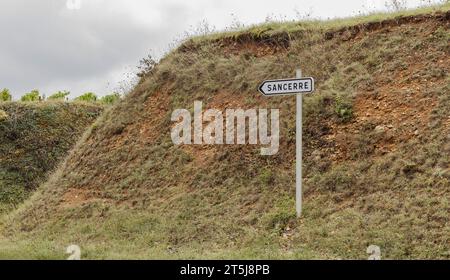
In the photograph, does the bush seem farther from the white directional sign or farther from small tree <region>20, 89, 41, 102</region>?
the white directional sign

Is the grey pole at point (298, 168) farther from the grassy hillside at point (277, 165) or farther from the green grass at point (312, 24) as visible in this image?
the green grass at point (312, 24)

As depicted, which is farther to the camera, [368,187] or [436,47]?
[436,47]

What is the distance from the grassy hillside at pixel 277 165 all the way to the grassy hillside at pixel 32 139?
5.34 m

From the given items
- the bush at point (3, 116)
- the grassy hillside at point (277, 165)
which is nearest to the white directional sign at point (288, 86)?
the grassy hillside at point (277, 165)

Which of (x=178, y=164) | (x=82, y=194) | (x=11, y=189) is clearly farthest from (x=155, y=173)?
(x=11, y=189)

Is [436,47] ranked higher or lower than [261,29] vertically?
lower

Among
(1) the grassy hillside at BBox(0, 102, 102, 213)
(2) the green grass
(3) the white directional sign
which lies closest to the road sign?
(3) the white directional sign

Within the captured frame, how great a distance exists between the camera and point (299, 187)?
10625mm

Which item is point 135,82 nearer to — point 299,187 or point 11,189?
point 11,189

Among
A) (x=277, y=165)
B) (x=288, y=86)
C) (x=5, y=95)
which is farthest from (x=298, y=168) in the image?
(x=5, y=95)

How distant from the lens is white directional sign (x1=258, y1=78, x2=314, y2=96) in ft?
34.8

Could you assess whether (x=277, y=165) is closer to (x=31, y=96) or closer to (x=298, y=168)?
(x=298, y=168)

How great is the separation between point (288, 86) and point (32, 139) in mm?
15613
